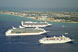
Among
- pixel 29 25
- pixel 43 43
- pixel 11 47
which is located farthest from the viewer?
pixel 29 25

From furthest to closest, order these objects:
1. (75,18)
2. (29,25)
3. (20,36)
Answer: (75,18) < (29,25) < (20,36)

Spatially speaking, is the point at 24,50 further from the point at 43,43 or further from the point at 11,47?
the point at 43,43

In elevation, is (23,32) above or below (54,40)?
below

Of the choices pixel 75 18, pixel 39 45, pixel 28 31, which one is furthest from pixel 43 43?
pixel 75 18

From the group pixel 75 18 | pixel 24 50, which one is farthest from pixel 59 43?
pixel 75 18

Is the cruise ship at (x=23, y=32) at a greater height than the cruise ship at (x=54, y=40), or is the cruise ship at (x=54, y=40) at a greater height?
the cruise ship at (x=54, y=40)

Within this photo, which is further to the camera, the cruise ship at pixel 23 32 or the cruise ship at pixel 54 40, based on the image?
the cruise ship at pixel 23 32

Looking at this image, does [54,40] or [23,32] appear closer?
[54,40]

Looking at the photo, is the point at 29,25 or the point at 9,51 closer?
the point at 9,51

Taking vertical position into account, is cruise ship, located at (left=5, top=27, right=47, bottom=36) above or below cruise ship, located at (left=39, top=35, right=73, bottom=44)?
below

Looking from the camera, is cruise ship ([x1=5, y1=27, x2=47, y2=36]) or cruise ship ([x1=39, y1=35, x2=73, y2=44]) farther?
cruise ship ([x1=5, y1=27, x2=47, y2=36])
